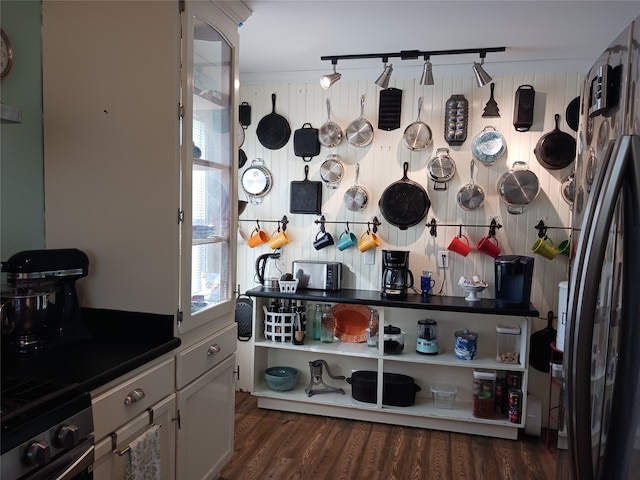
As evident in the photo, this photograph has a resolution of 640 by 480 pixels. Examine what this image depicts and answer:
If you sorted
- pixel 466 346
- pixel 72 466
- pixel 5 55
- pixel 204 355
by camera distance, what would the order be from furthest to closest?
1. pixel 466 346
2. pixel 204 355
3. pixel 5 55
4. pixel 72 466

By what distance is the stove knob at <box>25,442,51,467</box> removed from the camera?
1.15 metres

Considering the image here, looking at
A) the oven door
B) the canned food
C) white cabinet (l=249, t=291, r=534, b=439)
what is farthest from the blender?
the oven door

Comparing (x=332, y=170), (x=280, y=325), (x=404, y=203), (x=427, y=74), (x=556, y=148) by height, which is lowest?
(x=280, y=325)

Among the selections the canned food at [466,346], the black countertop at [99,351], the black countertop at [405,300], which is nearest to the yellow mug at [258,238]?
the black countertop at [405,300]

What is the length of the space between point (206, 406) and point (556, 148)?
264 cm

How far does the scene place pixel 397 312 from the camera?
11.1 ft

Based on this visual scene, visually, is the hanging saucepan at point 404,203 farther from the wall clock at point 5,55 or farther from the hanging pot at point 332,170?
the wall clock at point 5,55

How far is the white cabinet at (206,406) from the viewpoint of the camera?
1938 mm

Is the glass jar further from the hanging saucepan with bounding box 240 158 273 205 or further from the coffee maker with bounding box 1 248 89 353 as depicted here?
the coffee maker with bounding box 1 248 89 353

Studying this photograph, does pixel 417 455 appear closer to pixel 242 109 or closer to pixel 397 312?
pixel 397 312

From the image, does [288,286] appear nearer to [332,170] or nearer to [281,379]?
[281,379]

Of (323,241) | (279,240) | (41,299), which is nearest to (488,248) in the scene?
(323,241)

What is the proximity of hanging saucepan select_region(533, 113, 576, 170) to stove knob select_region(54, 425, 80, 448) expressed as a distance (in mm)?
2994

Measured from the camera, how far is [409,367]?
3.35 m
